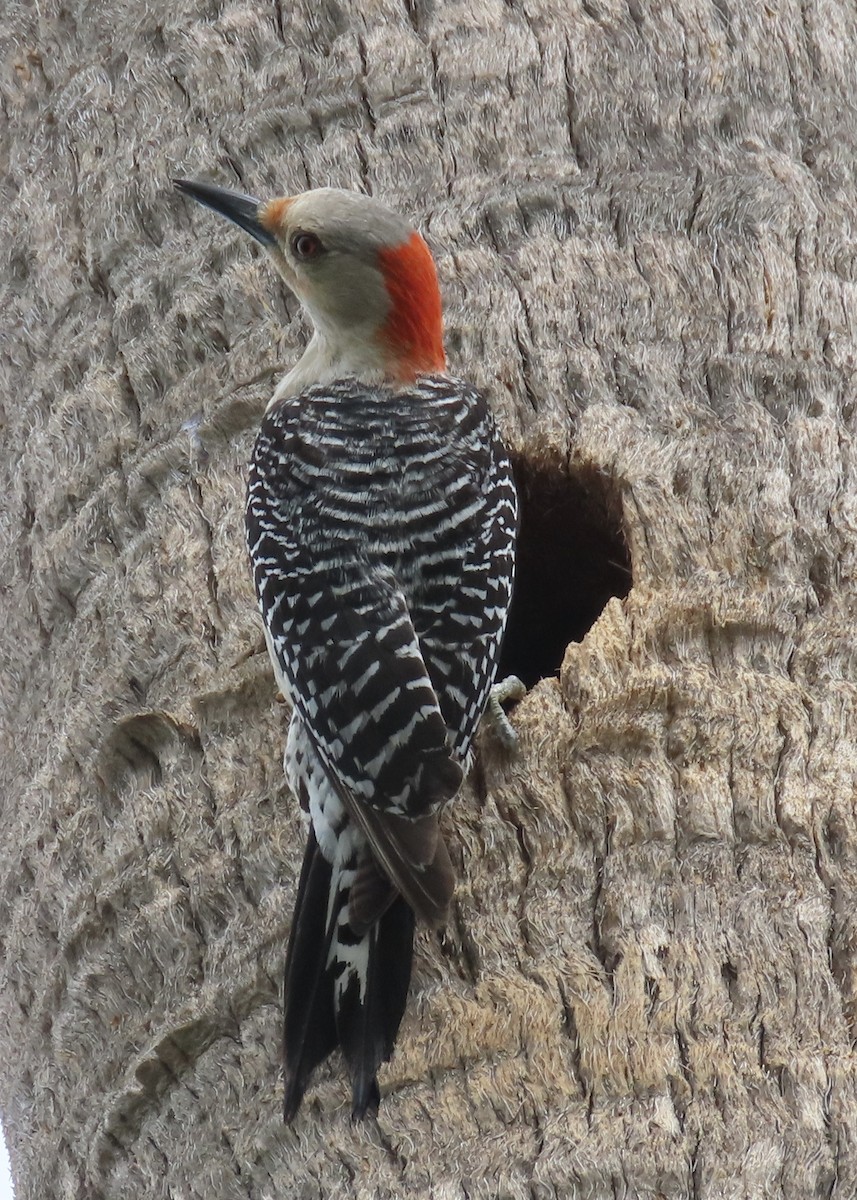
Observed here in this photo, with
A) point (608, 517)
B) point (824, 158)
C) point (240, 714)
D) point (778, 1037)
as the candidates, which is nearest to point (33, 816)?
point (240, 714)

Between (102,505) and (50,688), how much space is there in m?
0.42

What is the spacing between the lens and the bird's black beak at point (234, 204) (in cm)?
348

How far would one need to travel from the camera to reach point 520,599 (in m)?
4.31

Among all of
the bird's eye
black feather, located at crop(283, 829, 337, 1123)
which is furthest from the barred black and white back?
the bird's eye

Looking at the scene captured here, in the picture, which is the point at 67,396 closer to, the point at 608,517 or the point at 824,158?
the point at 608,517

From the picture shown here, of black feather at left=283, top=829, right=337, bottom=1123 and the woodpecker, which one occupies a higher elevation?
the woodpecker

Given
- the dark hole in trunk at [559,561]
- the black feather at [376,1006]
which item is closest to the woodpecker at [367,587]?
the black feather at [376,1006]

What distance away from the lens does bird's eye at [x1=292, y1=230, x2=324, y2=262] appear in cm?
348

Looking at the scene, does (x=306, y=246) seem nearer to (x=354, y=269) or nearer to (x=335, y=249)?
(x=335, y=249)

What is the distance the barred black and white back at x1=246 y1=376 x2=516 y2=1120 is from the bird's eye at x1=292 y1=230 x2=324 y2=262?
0.30 m

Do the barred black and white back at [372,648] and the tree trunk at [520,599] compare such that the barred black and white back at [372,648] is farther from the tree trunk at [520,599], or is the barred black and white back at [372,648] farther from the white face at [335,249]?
A: the white face at [335,249]

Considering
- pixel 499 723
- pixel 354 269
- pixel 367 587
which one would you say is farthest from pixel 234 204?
pixel 499 723

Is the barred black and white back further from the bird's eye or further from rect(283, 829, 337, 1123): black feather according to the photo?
the bird's eye

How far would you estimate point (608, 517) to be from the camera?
338cm
